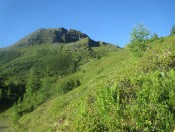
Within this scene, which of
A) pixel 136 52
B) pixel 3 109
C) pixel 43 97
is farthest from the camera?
pixel 3 109

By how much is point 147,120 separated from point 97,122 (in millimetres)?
3656

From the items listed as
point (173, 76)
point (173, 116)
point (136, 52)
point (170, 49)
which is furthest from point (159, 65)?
point (136, 52)

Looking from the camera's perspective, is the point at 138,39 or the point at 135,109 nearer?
the point at 135,109

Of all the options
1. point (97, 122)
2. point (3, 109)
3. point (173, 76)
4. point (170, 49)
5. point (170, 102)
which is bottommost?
point (3, 109)

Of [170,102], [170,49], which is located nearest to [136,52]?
[170,49]

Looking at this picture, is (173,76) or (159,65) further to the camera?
(159,65)

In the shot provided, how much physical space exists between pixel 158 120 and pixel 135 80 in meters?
5.99

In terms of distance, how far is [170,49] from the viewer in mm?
32656

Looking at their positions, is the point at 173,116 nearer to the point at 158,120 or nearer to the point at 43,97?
the point at 158,120

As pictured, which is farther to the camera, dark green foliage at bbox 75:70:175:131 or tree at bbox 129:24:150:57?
tree at bbox 129:24:150:57

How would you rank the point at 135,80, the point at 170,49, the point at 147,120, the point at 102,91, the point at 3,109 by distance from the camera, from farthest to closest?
the point at 3,109, the point at 170,49, the point at 135,80, the point at 102,91, the point at 147,120

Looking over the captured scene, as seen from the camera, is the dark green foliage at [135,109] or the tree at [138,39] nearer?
the dark green foliage at [135,109]

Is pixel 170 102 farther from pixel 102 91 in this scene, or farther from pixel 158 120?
pixel 102 91

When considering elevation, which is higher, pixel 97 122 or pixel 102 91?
pixel 102 91
